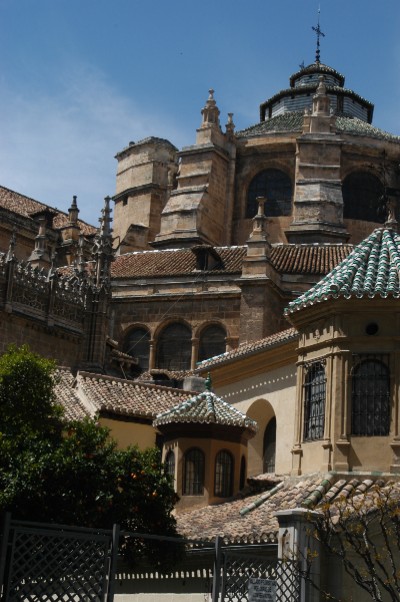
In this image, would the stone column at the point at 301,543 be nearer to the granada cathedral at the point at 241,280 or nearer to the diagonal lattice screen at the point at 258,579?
the diagonal lattice screen at the point at 258,579

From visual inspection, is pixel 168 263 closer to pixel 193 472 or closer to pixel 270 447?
pixel 270 447

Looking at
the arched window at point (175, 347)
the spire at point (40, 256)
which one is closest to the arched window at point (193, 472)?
the arched window at point (175, 347)

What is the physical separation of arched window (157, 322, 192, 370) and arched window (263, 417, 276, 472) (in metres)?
15.4

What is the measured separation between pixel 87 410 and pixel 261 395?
163 inches

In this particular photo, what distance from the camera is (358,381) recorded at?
61.8ft

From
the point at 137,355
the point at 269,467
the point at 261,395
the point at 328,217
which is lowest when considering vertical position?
the point at 269,467

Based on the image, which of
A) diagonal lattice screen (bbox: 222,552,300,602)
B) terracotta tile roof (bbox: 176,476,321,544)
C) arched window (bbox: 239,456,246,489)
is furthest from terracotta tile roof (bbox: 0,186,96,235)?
diagonal lattice screen (bbox: 222,552,300,602)

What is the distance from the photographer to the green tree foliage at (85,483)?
1672 cm

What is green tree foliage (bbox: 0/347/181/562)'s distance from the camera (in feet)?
54.9

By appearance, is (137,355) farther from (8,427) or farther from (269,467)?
(8,427)

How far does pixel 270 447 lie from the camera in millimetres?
26141

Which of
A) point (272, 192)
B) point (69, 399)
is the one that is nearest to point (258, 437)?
point (69, 399)

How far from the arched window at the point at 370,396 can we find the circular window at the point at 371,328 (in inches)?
17.1

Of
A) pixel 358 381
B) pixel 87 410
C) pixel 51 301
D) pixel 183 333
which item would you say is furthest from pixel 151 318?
pixel 358 381
